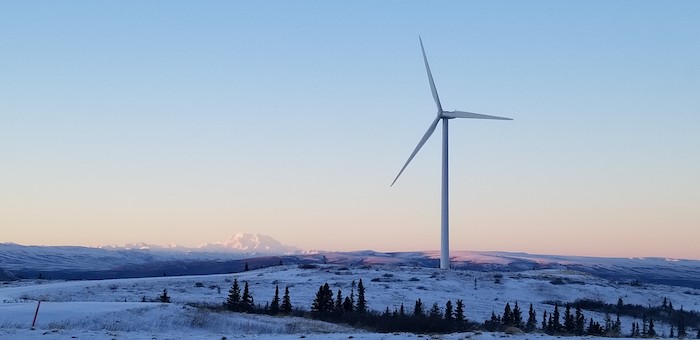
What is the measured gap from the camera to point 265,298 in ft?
196

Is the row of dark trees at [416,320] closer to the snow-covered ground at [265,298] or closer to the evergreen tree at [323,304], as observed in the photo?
the evergreen tree at [323,304]

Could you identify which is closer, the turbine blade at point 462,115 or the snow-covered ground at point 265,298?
the snow-covered ground at point 265,298

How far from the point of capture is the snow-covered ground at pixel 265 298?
31.3 meters

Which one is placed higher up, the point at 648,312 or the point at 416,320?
the point at 648,312

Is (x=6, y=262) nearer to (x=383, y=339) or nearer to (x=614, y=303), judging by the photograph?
(x=614, y=303)

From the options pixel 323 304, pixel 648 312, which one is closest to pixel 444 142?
pixel 648 312

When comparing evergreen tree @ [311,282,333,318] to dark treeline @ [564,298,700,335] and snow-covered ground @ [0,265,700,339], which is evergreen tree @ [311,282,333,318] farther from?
dark treeline @ [564,298,700,335]

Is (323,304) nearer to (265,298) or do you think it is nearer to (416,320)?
(416,320)

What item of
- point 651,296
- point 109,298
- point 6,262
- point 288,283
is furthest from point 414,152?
point 6,262

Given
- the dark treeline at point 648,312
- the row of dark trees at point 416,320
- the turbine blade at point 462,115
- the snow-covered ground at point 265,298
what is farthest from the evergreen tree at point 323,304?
the turbine blade at point 462,115

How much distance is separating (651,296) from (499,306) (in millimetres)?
24764

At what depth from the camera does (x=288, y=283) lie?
2785 inches

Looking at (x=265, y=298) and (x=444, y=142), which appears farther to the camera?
(x=444, y=142)


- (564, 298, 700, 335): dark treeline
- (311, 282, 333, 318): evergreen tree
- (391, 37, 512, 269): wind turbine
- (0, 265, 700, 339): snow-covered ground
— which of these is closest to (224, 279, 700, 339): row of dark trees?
(311, 282, 333, 318): evergreen tree
